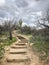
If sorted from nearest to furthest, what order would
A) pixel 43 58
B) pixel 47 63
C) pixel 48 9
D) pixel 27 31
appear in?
pixel 47 63, pixel 43 58, pixel 48 9, pixel 27 31

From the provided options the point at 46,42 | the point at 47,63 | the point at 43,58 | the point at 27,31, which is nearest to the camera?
the point at 47,63

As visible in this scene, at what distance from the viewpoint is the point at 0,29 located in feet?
87.3

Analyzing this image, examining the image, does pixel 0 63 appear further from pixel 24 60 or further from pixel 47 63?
pixel 47 63

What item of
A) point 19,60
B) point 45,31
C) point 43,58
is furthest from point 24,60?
point 45,31

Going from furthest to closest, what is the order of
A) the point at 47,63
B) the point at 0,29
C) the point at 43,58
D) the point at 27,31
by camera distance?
the point at 27,31, the point at 0,29, the point at 43,58, the point at 47,63

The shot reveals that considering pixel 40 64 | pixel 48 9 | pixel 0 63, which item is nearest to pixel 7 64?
pixel 0 63

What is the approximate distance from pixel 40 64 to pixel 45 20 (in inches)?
143

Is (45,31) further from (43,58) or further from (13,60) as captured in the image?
(13,60)

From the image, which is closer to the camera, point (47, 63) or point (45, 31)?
point (47, 63)

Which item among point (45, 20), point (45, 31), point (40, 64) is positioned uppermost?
point (45, 20)

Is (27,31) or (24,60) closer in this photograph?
(24,60)

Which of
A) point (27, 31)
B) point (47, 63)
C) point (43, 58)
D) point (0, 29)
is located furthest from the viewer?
point (27, 31)

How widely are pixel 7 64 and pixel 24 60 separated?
1.17 m

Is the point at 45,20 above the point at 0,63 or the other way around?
above
